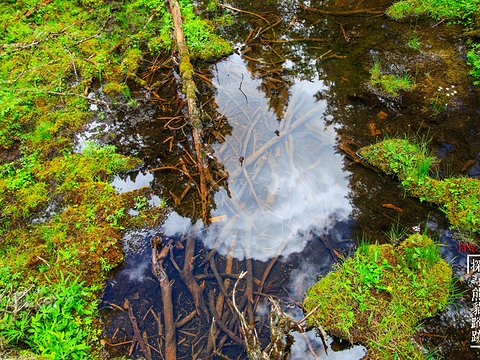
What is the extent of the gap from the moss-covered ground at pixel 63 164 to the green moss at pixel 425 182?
3.40 meters

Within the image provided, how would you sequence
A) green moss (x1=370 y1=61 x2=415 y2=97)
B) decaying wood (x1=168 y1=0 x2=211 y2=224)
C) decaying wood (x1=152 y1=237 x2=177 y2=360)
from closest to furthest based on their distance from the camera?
decaying wood (x1=152 y1=237 x2=177 y2=360)
decaying wood (x1=168 y1=0 x2=211 y2=224)
green moss (x1=370 y1=61 x2=415 y2=97)

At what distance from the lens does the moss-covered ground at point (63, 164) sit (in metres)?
3.54

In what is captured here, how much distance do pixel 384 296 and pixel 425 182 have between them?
1.85 metres

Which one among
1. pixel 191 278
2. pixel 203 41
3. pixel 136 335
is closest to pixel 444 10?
pixel 203 41

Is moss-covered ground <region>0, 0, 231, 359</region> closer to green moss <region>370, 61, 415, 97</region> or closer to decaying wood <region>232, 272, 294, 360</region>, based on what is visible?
decaying wood <region>232, 272, 294, 360</region>

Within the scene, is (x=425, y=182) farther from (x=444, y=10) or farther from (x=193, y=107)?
(x=444, y=10)

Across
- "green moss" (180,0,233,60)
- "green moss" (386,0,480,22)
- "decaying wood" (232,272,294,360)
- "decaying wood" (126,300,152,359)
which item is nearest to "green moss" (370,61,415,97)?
"green moss" (386,0,480,22)

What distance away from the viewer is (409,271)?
361cm

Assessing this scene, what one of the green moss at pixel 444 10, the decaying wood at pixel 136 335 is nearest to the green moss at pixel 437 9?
the green moss at pixel 444 10

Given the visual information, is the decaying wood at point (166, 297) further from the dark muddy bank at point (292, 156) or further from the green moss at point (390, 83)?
the green moss at point (390, 83)

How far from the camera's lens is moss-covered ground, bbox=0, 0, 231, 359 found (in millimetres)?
3541

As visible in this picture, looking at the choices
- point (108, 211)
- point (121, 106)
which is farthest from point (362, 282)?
point (121, 106)

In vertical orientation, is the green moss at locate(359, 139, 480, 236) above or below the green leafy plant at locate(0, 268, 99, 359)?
above

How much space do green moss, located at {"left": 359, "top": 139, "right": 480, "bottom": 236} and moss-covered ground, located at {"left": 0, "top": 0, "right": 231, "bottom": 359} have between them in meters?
3.40
